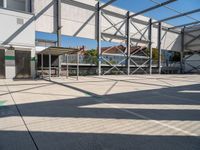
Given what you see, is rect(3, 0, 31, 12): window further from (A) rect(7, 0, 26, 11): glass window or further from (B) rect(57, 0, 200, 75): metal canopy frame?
(B) rect(57, 0, 200, 75): metal canopy frame

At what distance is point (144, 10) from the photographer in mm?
15797

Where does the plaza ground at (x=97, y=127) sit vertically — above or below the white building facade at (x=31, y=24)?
below

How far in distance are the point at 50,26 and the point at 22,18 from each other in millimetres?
2389

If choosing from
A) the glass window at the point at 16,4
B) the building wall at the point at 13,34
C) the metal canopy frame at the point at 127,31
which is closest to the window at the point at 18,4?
the glass window at the point at 16,4

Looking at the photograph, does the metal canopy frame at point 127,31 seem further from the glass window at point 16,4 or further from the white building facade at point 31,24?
the glass window at point 16,4

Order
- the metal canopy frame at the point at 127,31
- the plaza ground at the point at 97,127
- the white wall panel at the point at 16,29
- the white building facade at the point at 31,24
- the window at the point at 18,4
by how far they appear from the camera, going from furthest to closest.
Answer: the metal canopy frame at the point at 127,31 → the window at the point at 18,4 → the white building facade at the point at 31,24 → the white wall panel at the point at 16,29 → the plaza ground at the point at 97,127

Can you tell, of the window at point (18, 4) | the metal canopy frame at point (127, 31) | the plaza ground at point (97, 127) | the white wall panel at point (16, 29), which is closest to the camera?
the plaza ground at point (97, 127)

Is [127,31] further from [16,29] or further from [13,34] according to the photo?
[13,34]

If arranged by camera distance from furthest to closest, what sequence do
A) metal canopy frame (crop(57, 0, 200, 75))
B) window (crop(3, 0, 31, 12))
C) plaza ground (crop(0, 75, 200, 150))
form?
metal canopy frame (crop(57, 0, 200, 75)) → window (crop(3, 0, 31, 12)) → plaza ground (crop(0, 75, 200, 150))

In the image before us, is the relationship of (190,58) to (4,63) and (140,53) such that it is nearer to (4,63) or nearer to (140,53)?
(140,53)

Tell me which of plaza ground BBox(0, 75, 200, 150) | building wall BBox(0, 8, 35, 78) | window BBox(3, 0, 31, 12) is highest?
window BBox(3, 0, 31, 12)

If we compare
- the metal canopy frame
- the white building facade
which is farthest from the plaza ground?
the metal canopy frame

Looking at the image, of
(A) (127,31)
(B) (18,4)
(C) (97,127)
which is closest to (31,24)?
(B) (18,4)

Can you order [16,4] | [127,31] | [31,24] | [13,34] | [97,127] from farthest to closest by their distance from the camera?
[127,31], [16,4], [31,24], [13,34], [97,127]
